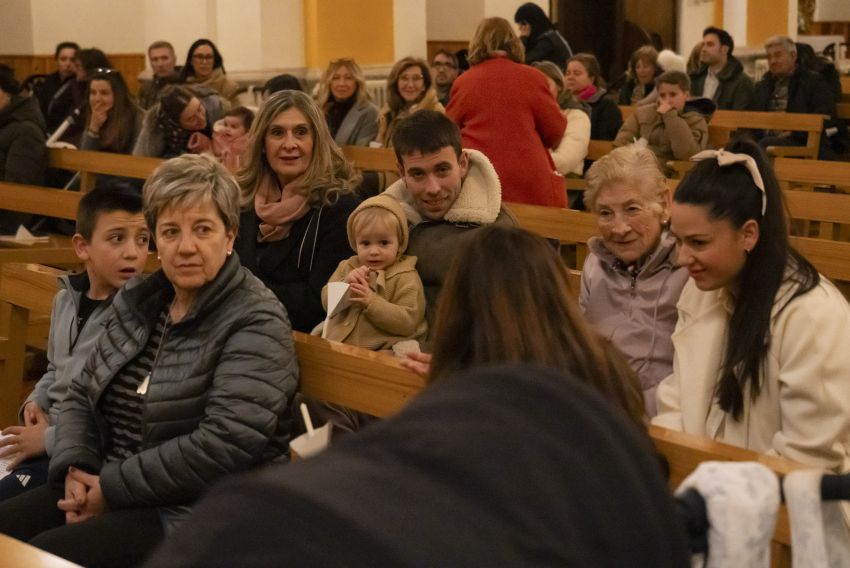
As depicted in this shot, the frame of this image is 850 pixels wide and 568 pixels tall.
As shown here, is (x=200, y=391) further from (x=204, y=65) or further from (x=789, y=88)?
(x=789, y=88)

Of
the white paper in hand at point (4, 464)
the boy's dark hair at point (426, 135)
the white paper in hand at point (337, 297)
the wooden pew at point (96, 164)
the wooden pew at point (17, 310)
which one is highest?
the boy's dark hair at point (426, 135)

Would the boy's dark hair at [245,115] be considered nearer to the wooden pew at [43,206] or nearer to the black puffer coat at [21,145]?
the wooden pew at [43,206]

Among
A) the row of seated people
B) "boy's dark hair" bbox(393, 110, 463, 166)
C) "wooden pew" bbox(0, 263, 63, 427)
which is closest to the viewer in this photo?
the row of seated people

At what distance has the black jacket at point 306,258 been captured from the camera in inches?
175

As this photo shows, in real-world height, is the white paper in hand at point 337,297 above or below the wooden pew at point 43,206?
above

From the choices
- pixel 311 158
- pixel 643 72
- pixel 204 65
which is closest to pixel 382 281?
pixel 311 158

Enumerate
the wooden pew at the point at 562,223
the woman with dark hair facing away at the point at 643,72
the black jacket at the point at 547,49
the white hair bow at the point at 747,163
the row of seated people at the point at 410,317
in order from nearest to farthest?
the row of seated people at the point at 410,317 < the white hair bow at the point at 747,163 < the wooden pew at the point at 562,223 < the black jacket at the point at 547,49 < the woman with dark hair facing away at the point at 643,72

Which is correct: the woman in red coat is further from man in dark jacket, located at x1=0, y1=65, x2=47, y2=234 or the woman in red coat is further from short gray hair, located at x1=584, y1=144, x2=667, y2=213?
man in dark jacket, located at x1=0, y1=65, x2=47, y2=234

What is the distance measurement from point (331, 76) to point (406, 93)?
0.51 m

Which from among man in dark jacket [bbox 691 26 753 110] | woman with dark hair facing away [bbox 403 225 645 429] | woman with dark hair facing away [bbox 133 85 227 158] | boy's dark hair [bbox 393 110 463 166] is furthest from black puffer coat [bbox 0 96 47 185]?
man in dark jacket [bbox 691 26 753 110]

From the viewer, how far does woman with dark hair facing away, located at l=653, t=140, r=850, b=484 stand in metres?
2.97

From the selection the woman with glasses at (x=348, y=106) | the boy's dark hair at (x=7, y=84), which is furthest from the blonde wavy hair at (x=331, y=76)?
the boy's dark hair at (x=7, y=84)

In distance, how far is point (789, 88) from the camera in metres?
12.6

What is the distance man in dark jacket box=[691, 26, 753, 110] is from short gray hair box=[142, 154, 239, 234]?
970cm
